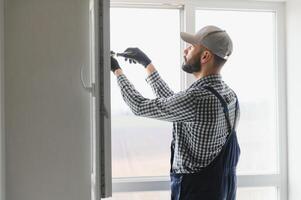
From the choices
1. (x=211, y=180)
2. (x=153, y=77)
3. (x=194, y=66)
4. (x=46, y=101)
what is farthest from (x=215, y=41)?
(x=46, y=101)

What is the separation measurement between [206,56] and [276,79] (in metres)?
0.63

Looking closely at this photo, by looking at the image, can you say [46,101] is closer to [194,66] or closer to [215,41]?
[194,66]

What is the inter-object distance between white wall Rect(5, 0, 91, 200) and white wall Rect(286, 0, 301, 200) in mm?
1123

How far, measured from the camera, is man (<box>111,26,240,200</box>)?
1.67 m

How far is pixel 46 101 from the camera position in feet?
6.20

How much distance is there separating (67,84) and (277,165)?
128 cm

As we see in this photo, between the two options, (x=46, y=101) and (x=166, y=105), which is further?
(x=46, y=101)

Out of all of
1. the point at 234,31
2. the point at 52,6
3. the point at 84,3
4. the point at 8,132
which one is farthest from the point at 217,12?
the point at 8,132

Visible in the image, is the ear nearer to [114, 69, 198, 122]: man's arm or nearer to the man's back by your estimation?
the man's back

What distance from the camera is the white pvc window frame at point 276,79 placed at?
2.10m

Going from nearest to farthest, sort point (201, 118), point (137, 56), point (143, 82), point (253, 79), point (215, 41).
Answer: point (201, 118) < point (215, 41) < point (137, 56) < point (143, 82) < point (253, 79)

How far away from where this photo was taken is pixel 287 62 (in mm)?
2197

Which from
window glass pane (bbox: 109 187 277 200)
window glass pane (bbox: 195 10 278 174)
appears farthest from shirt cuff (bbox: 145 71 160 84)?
window glass pane (bbox: 109 187 277 200)

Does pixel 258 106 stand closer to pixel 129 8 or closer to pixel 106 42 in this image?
pixel 129 8
